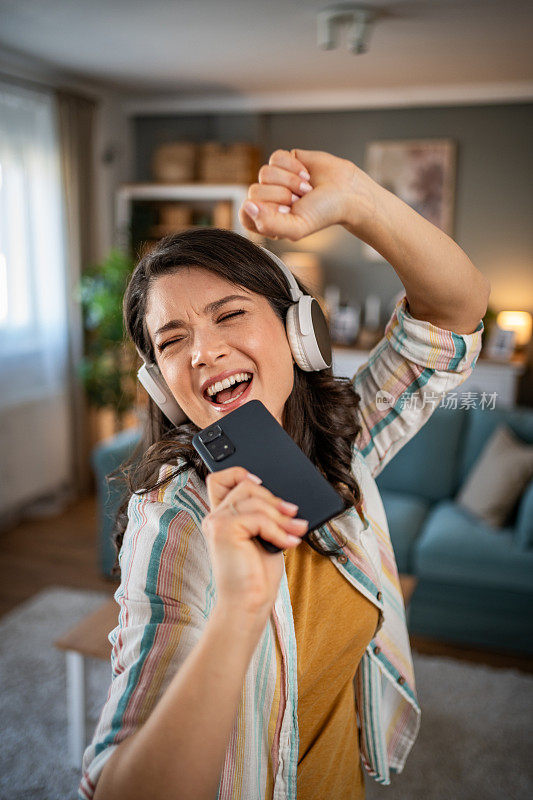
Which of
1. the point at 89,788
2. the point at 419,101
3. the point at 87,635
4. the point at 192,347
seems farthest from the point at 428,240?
the point at 419,101

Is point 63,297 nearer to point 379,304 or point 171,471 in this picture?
point 379,304

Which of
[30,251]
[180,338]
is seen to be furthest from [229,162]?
[180,338]

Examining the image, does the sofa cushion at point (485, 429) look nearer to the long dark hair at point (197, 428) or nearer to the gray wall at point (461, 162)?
the gray wall at point (461, 162)

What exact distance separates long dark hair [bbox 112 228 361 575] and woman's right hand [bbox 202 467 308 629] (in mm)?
188

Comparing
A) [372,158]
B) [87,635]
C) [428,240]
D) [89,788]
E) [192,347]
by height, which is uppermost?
[372,158]

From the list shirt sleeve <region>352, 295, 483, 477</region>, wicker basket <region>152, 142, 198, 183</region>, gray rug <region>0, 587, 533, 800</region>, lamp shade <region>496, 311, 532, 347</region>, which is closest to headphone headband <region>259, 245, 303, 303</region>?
shirt sleeve <region>352, 295, 483, 477</region>

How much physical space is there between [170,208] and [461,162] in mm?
1827

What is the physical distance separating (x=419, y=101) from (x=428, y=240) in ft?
11.6

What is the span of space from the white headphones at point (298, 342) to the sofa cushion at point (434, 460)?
6.85ft

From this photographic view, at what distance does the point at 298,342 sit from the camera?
2.27ft

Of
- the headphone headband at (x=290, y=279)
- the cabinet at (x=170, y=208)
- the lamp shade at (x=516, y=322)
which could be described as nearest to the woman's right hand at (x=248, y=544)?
the headphone headband at (x=290, y=279)

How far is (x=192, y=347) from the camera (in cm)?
62

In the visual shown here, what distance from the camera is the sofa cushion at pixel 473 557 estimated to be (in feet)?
7.27

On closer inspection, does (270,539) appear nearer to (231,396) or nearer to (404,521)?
(231,396)
